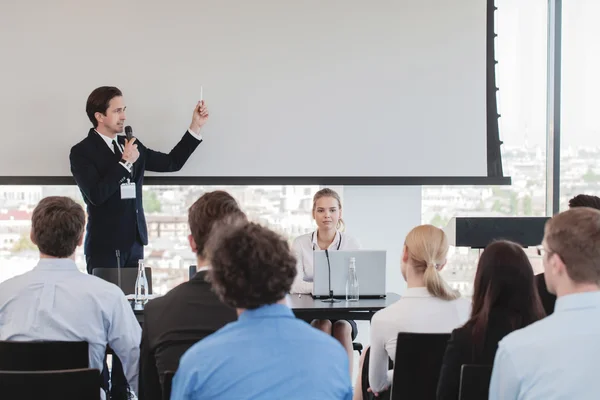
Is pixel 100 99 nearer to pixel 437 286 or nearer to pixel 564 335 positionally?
pixel 437 286

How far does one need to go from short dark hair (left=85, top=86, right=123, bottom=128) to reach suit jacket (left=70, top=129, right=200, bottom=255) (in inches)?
5.3

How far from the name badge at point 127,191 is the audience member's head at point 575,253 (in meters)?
3.31

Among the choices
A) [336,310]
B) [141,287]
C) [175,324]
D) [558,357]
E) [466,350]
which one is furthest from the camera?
[141,287]

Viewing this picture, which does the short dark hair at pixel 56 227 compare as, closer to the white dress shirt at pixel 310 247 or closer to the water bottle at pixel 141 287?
the water bottle at pixel 141 287

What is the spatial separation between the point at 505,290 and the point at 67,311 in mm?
1516

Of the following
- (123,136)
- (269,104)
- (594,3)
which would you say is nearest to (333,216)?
(269,104)

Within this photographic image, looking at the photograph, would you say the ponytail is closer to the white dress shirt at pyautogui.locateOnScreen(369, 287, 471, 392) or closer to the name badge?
the white dress shirt at pyautogui.locateOnScreen(369, 287, 471, 392)

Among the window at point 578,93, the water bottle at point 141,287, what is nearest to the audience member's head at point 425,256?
the water bottle at point 141,287

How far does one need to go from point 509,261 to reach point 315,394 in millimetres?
961

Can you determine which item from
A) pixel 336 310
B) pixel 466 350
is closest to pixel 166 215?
pixel 336 310

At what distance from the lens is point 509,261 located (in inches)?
90.0

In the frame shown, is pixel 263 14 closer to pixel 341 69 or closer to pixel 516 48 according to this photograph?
pixel 341 69

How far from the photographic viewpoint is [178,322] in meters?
2.12

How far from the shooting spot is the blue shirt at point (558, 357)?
1.72 metres
